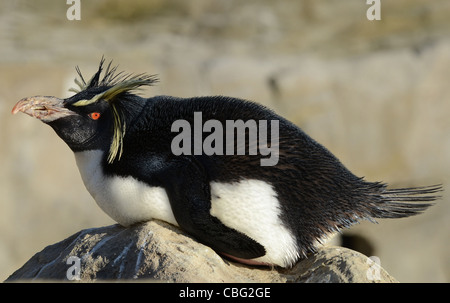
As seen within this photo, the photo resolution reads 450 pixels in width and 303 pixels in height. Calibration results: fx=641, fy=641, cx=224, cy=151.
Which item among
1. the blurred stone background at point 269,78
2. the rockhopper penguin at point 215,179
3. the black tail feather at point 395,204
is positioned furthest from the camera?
the blurred stone background at point 269,78

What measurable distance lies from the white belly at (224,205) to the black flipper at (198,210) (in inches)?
1.0

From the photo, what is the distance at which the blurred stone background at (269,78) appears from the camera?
6.09m

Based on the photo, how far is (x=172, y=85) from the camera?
6320mm

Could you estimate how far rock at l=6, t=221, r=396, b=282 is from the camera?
2.26m

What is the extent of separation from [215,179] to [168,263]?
0.35 meters

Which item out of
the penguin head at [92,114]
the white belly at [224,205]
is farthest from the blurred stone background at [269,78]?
the white belly at [224,205]

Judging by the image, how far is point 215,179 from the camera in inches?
93.0

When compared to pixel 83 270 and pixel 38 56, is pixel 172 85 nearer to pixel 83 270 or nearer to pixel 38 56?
pixel 38 56

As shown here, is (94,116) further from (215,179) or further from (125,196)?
(215,179)

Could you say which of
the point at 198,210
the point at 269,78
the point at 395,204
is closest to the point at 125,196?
the point at 198,210

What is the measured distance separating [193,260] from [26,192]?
4181 mm

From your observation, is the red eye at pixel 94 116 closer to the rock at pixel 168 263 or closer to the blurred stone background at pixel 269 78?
the rock at pixel 168 263

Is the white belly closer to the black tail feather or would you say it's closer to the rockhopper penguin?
the rockhopper penguin
